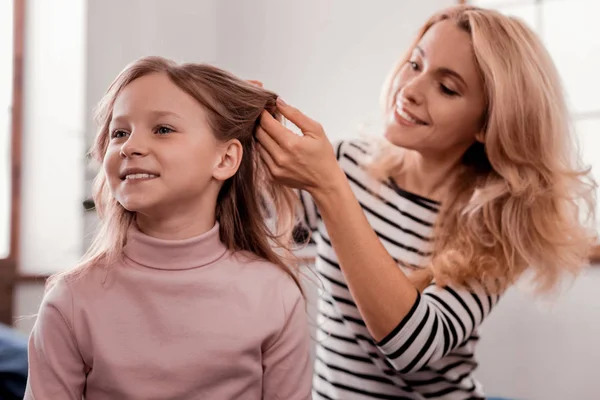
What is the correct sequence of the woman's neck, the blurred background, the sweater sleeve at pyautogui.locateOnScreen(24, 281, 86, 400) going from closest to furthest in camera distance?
the sweater sleeve at pyautogui.locateOnScreen(24, 281, 86, 400), the woman's neck, the blurred background

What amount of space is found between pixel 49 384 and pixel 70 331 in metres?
0.07

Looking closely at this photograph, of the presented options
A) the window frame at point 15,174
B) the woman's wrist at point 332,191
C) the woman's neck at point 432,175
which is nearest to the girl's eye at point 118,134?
the woman's wrist at point 332,191

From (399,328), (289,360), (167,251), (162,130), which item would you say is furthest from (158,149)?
(399,328)

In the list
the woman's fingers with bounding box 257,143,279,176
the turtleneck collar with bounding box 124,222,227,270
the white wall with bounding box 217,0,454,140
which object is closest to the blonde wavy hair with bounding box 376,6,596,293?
the woman's fingers with bounding box 257,143,279,176

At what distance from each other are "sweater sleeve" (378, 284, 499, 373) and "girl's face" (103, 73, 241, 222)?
45 cm

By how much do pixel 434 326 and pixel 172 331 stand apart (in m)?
0.54

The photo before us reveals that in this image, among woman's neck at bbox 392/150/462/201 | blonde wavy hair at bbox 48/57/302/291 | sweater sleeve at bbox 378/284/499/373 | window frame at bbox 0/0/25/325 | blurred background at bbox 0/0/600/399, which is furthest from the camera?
window frame at bbox 0/0/25/325

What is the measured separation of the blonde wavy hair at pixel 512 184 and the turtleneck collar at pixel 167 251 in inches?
22.4

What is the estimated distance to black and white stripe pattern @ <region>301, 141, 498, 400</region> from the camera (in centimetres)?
135

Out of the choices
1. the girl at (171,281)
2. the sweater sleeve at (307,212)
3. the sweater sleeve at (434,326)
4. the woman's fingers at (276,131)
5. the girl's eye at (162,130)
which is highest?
the girl's eye at (162,130)

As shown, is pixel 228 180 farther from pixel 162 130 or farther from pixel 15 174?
pixel 15 174

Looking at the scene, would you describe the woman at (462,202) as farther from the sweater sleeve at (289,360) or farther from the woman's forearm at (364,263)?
the sweater sleeve at (289,360)

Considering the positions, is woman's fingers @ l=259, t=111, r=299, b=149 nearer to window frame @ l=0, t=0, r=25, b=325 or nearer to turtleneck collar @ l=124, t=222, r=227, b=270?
turtleneck collar @ l=124, t=222, r=227, b=270

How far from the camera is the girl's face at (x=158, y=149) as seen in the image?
1009 millimetres
